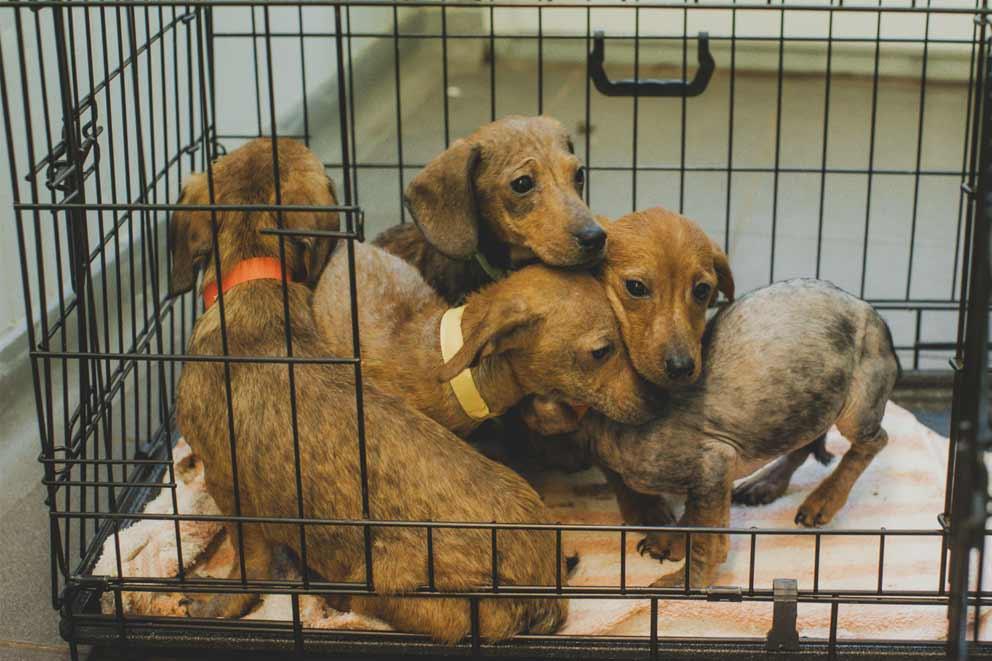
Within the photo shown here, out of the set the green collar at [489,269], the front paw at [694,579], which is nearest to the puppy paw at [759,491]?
the front paw at [694,579]

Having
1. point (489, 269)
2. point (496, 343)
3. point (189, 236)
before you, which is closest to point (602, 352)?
point (496, 343)

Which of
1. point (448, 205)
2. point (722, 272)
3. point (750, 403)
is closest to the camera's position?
point (750, 403)

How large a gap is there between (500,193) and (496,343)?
486 mm

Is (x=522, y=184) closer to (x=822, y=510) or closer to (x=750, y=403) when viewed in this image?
(x=750, y=403)

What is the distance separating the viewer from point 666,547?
3059 mm

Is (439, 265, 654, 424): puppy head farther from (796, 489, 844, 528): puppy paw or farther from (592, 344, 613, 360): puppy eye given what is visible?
(796, 489, 844, 528): puppy paw

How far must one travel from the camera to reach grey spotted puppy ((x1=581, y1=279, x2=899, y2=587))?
2.88 m

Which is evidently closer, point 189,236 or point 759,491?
point 189,236

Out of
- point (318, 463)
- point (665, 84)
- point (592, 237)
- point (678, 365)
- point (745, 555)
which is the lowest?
point (745, 555)

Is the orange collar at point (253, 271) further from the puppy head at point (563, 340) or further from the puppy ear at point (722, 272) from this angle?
the puppy ear at point (722, 272)

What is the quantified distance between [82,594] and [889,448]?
1989 millimetres

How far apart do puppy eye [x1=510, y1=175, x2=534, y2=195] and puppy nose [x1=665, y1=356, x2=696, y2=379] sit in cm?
59

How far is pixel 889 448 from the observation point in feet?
11.6

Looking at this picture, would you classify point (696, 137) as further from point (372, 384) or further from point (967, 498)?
point (967, 498)
